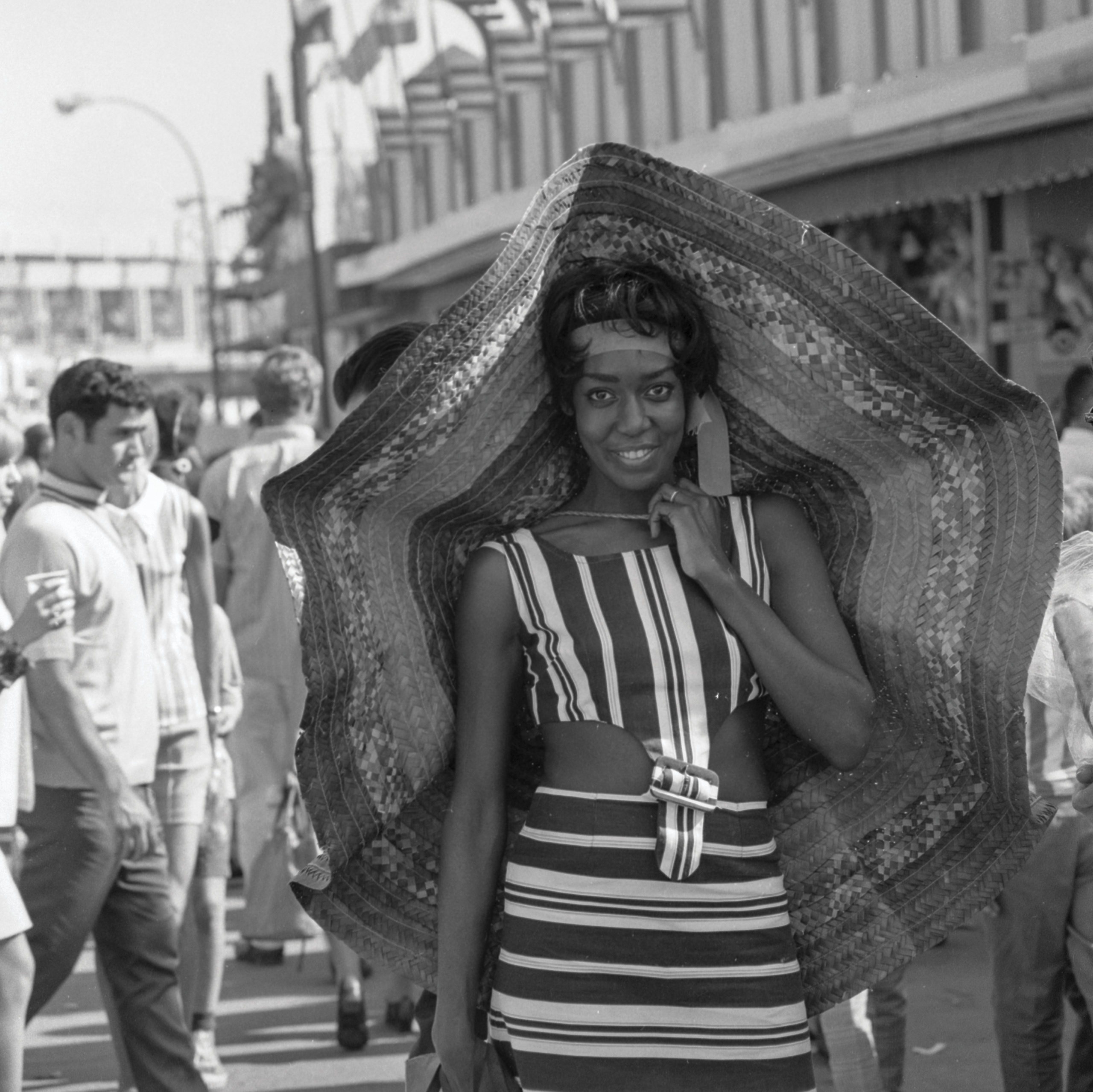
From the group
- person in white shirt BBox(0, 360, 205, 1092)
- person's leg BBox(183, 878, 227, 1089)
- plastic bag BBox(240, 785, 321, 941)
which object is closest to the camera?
person in white shirt BBox(0, 360, 205, 1092)

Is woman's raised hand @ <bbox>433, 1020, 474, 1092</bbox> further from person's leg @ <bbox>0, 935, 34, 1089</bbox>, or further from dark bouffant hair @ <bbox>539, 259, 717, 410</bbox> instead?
person's leg @ <bbox>0, 935, 34, 1089</bbox>

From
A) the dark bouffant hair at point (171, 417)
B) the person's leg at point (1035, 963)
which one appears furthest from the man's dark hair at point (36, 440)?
the person's leg at point (1035, 963)

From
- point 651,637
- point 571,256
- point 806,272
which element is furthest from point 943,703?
point 571,256

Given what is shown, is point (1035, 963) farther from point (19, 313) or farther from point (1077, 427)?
point (19, 313)

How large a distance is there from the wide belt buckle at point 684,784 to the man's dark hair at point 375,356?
6.42 feet

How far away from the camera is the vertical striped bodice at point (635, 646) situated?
2.68 meters

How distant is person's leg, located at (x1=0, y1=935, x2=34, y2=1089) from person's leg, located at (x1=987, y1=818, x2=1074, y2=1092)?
84.1 inches

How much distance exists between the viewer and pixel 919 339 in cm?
268

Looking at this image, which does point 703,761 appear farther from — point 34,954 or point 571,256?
point 34,954

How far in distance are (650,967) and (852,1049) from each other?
1.71 m

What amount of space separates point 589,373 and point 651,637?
15.7 inches

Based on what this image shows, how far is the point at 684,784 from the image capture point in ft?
8.61

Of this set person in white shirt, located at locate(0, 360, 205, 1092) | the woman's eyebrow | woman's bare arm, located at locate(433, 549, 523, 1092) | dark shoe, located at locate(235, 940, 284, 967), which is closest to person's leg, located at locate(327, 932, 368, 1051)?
person in white shirt, located at locate(0, 360, 205, 1092)

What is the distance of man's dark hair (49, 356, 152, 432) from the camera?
197 inches
